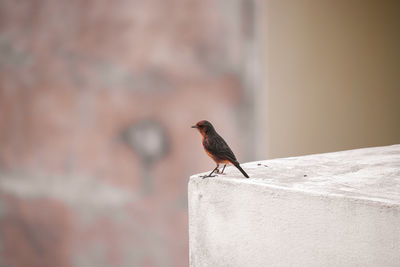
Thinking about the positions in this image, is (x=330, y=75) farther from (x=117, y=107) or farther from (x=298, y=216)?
(x=298, y=216)

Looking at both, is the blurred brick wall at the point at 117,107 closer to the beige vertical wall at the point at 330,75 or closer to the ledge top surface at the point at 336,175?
the beige vertical wall at the point at 330,75

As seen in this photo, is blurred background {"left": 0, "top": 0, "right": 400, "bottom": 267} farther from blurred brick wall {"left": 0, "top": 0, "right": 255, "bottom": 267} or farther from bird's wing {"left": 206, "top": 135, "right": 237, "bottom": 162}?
bird's wing {"left": 206, "top": 135, "right": 237, "bottom": 162}

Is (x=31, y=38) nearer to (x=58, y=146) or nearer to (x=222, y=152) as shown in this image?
(x=58, y=146)

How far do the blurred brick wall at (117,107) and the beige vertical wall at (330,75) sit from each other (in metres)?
0.28

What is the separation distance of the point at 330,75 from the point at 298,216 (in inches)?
73.3

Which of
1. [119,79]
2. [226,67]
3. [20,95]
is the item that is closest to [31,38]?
[20,95]

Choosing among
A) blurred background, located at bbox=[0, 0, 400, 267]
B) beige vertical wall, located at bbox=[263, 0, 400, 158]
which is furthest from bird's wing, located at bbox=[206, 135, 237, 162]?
beige vertical wall, located at bbox=[263, 0, 400, 158]

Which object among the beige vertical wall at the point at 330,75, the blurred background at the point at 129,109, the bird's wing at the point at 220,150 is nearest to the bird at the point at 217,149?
the bird's wing at the point at 220,150

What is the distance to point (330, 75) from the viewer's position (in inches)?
102

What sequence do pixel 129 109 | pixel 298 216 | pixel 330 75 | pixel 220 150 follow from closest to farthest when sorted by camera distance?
pixel 298 216 → pixel 220 150 → pixel 129 109 → pixel 330 75

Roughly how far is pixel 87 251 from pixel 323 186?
1578 mm

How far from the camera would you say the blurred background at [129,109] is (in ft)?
6.60

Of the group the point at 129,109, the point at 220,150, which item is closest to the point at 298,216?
the point at 220,150

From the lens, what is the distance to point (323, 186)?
99 cm
